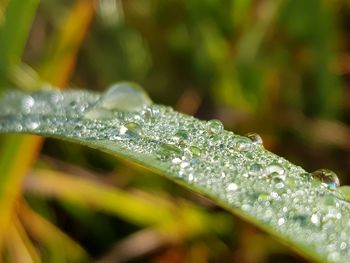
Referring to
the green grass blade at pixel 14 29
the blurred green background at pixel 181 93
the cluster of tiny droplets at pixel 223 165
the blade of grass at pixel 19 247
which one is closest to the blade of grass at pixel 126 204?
the blurred green background at pixel 181 93

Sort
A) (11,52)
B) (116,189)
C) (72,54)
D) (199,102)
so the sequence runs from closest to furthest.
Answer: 1. (11,52)
2. (72,54)
3. (116,189)
4. (199,102)

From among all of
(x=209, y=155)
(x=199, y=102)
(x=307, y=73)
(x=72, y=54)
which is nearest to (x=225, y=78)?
(x=199, y=102)

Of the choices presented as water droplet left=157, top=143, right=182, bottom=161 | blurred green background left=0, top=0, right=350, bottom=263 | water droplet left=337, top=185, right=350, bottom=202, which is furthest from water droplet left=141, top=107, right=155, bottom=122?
blurred green background left=0, top=0, right=350, bottom=263

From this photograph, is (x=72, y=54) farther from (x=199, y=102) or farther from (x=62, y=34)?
(x=199, y=102)

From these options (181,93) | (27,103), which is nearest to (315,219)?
(27,103)

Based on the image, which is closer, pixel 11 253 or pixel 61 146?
pixel 11 253

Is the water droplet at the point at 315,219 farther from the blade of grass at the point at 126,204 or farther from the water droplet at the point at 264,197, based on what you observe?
the blade of grass at the point at 126,204

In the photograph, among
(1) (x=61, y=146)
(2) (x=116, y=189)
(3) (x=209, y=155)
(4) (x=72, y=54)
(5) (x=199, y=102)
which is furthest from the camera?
(5) (x=199, y=102)
